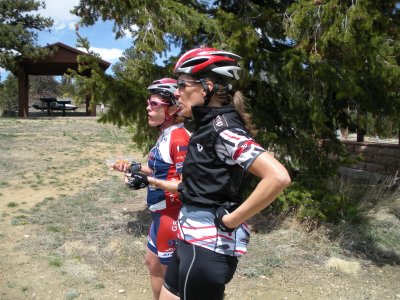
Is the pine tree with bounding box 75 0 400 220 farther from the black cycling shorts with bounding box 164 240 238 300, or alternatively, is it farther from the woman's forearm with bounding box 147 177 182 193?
the black cycling shorts with bounding box 164 240 238 300

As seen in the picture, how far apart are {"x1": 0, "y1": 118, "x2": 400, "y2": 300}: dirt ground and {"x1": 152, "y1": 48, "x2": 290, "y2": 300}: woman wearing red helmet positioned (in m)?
2.24

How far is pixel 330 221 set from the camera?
19.1 ft

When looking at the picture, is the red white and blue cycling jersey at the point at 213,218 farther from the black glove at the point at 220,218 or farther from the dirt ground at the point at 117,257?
the dirt ground at the point at 117,257

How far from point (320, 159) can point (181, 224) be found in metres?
4.41

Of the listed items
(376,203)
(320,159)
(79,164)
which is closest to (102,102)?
(320,159)

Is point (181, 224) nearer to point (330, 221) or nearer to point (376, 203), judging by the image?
point (330, 221)

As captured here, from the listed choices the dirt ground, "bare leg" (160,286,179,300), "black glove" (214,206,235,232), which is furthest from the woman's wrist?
the dirt ground

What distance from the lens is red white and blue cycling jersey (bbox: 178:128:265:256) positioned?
196 cm

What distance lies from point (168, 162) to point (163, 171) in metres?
0.07

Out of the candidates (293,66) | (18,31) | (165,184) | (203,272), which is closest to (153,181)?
(165,184)

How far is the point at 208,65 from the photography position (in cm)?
219

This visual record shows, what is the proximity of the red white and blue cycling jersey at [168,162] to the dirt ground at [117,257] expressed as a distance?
1.64m

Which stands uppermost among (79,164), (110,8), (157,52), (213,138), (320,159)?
(110,8)

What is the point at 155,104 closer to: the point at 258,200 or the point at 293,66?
the point at 258,200
